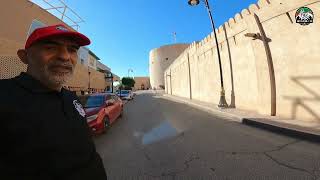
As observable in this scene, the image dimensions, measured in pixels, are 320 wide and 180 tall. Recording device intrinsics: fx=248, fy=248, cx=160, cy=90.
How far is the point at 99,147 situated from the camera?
24.7 ft

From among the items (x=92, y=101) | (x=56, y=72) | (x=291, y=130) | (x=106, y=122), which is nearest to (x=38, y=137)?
(x=56, y=72)

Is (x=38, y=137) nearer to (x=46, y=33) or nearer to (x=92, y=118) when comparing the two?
(x=46, y=33)

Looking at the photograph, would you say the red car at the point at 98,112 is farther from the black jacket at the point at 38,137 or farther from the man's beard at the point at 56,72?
the black jacket at the point at 38,137

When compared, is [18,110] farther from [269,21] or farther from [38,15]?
[38,15]

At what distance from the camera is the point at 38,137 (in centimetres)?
148

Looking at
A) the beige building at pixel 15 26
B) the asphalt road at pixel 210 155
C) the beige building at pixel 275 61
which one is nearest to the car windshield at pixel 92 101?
the asphalt road at pixel 210 155

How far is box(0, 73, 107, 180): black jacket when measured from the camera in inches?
56.1

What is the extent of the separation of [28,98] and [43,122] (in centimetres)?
18

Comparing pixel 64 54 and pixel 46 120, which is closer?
pixel 46 120

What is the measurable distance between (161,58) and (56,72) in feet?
340

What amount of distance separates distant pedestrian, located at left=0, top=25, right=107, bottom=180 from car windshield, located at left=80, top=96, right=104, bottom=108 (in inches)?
330

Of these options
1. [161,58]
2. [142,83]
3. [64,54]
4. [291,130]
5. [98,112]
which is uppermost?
[161,58]

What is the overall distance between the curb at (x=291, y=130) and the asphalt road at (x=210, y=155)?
38 cm

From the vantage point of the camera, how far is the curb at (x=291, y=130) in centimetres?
741
